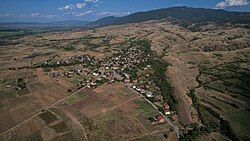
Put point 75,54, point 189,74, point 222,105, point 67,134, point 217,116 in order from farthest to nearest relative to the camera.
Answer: point 75,54, point 189,74, point 222,105, point 217,116, point 67,134

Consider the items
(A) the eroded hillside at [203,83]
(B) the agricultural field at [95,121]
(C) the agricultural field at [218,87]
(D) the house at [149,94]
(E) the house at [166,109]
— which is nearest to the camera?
(B) the agricultural field at [95,121]

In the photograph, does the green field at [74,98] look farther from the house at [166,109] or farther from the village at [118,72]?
the house at [166,109]

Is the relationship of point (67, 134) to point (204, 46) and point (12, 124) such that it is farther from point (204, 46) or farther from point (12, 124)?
point (204, 46)

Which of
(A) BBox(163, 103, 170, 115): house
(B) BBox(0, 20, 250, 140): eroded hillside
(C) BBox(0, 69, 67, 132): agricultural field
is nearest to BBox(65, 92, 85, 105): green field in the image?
(C) BBox(0, 69, 67, 132): agricultural field

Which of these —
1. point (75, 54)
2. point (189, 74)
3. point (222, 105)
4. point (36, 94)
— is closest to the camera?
point (222, 105)

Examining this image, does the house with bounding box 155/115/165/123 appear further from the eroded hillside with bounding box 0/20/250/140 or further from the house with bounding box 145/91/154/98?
the house with bounding box 145/91/154/98

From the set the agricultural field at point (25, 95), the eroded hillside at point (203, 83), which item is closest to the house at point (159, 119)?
the eroded hillside at point (203, 83)

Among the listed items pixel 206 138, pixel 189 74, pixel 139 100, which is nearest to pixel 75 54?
pixel 189 74

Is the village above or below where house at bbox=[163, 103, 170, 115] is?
above

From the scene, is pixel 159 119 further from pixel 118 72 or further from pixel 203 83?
pixel 118 72
